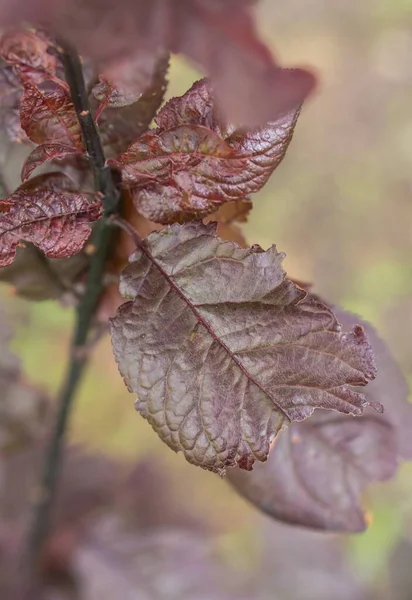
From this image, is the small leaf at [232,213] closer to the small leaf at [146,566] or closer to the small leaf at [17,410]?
the small leaf at [17,410]

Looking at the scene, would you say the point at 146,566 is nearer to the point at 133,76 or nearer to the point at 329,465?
the point at 329,465

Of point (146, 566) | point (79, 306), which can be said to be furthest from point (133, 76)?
point (146, 566)

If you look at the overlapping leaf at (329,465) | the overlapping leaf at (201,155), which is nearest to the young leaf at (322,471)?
the overlapping leaf at (329,465)

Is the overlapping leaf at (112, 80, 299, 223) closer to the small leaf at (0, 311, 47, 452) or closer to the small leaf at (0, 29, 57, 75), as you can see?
the small leaf at (0, 29, 57, 75)

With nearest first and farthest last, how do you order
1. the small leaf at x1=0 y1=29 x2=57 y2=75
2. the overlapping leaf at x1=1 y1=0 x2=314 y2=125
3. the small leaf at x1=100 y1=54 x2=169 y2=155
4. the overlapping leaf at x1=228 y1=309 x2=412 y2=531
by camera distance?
the overlapping leaf at x1=1 y1=0 x2=314 y2=125 → the small leaf at x1=0 y1=29 x2=57 y2=75 → the small leaf at x1=100 y1=54 x2=169 y2=155 → the overlapping leaf at x1=228 y1=309 x2=412 y2=531

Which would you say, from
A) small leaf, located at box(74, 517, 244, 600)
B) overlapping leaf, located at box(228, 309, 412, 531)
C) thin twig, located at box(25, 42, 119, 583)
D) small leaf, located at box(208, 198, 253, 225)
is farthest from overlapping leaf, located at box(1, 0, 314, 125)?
small leaf, located at box(74, 517, 244, 600)

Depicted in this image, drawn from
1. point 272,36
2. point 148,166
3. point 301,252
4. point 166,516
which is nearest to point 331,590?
point 166,516

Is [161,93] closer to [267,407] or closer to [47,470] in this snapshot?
[267,407]
